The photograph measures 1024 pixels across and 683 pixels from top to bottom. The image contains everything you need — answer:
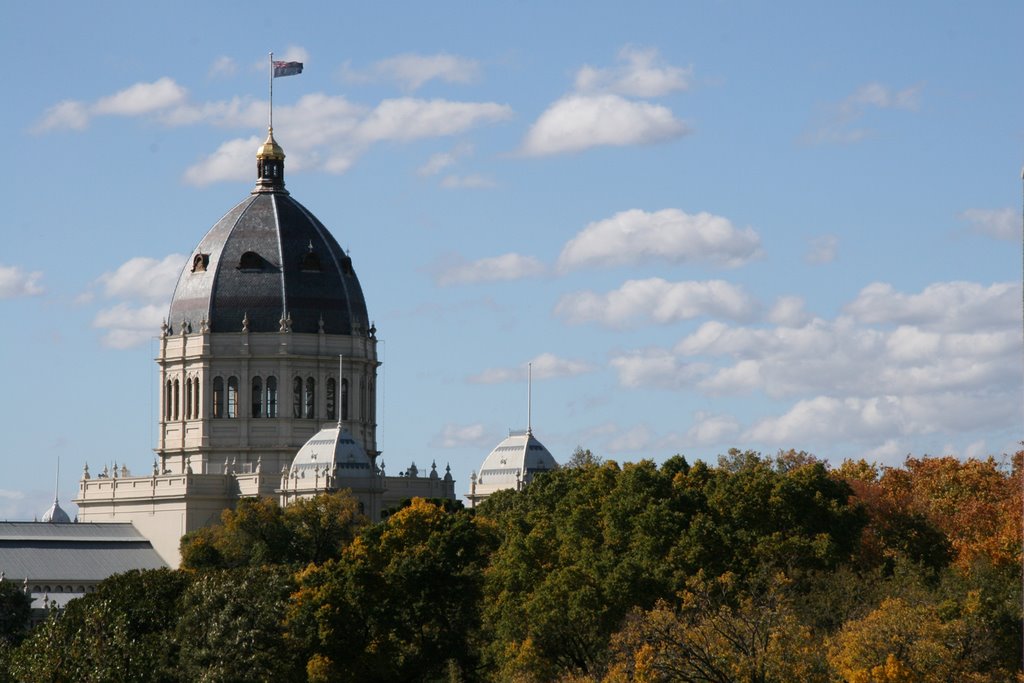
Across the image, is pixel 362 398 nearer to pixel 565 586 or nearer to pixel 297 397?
pixel 297 397

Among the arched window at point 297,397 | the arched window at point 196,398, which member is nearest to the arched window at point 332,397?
the arched window at point 297,397

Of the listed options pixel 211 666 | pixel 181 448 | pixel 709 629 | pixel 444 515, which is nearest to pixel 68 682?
pixel 211 666

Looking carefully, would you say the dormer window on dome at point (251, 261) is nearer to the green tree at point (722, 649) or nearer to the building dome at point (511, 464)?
the building dome at point (511, 464)

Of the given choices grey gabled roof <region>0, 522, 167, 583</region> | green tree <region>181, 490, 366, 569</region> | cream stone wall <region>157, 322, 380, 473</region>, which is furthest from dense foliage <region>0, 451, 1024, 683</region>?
cream stone wall <region>157, 322, 380, 473</region>

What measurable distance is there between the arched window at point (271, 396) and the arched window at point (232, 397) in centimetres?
210

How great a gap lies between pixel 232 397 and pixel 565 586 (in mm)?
88373

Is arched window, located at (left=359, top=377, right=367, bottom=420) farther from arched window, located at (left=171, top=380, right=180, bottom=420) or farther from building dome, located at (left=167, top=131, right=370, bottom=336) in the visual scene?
arched window, located at (left=171, top=380, right=180, bottom=420)

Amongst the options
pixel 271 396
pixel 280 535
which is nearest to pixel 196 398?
pixel 271 396

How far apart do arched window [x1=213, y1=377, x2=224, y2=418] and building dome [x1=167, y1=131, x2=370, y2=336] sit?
3.53 metres

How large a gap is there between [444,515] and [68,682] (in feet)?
66.7

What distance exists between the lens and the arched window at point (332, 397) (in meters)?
196

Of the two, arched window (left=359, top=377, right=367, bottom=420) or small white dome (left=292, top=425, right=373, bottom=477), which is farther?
arched window (left=359, top=377, right=367, bottom=420)

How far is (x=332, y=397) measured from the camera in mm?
196750

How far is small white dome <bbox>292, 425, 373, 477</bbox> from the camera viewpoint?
590 ft
